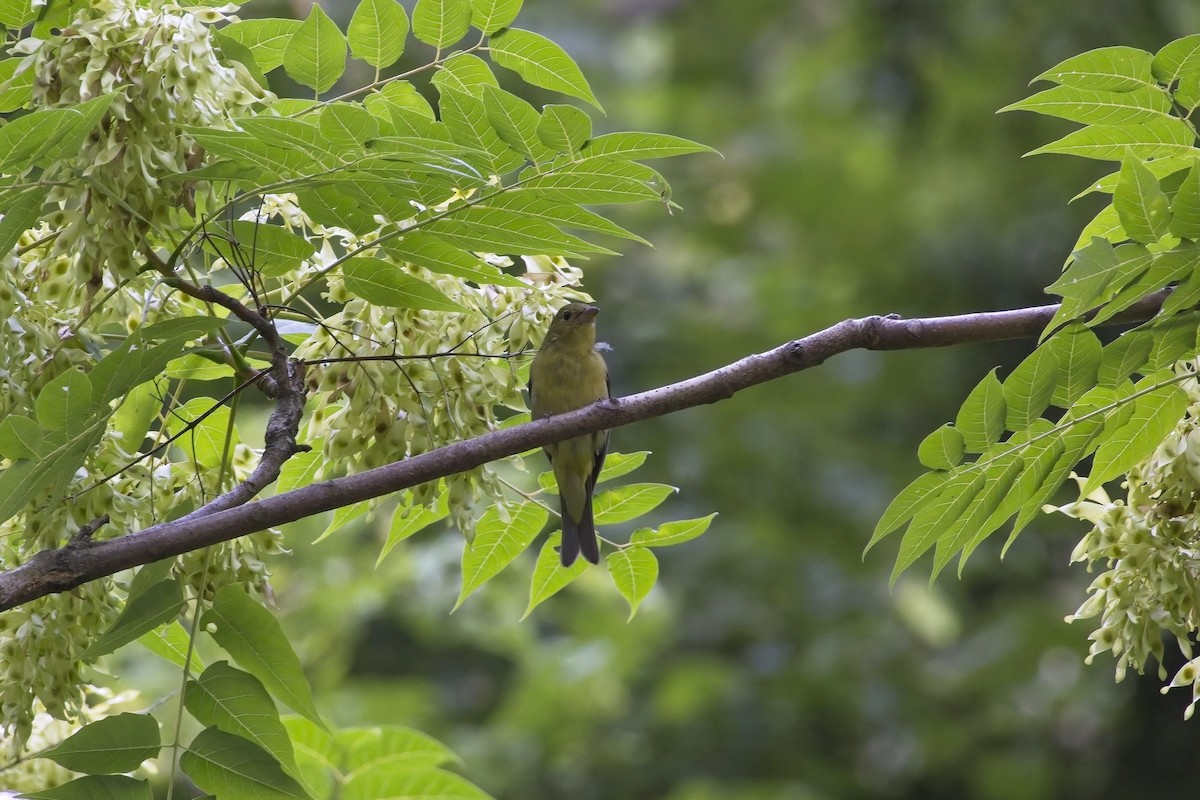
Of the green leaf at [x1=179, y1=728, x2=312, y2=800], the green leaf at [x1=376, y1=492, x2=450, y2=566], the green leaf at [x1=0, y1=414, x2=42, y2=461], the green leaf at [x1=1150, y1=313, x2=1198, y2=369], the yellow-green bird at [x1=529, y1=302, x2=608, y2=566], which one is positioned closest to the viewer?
the green leaf at [x1=0, y1=414, x2=42, y2=461]

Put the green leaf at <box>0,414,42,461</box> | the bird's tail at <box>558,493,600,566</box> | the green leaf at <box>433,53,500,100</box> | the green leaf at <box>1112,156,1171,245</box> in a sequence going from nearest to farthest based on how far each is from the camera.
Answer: the green leaf at <box>0,414,42,461</box> < the green leaf at <box>1112,156,1171,245</box> < the green leaf at <box>433,53,500,100</box> < the bird's tail at <box>558,493,600,566</box>

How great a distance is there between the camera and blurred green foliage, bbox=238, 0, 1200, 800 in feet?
26.4

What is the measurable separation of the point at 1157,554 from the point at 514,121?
1.45 m

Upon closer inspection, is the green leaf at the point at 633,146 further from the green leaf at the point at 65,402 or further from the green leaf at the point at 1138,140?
the green leaf at the point at 65,402

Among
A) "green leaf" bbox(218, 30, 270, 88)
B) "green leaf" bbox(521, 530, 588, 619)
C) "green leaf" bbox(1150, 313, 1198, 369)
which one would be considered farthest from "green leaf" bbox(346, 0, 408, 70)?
"green leaf" bbox(1150, 313, 1198, 369)

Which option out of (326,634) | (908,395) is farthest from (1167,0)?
(326,634)

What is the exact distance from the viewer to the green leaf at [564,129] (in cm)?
228

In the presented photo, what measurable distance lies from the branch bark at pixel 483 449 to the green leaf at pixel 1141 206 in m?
0.23

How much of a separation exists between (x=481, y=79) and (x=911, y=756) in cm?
783

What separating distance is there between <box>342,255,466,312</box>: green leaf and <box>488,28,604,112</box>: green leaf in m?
0.51

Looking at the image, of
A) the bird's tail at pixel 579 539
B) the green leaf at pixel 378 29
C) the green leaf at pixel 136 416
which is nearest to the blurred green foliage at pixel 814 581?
the bird's tail at pixel 579 539

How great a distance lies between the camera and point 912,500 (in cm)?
241

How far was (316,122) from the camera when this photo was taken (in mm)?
2361

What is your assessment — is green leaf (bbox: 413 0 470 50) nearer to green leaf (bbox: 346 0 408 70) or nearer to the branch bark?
green leaf (bbox: 346 0 408 70)
